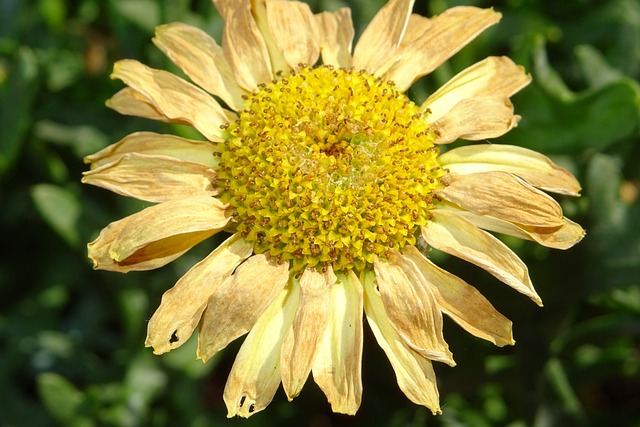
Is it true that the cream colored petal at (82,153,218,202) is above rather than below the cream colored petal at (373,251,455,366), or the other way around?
above

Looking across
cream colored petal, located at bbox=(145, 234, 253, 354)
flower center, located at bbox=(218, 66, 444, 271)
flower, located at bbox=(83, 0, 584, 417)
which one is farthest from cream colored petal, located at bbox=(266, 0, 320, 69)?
cream colored petal, located at bbox=(145, 234, 253, 354)

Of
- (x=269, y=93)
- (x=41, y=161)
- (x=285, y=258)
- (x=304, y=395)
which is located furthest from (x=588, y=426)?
(x=41, y=161)

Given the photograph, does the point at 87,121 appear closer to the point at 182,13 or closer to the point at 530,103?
the point at 182,13

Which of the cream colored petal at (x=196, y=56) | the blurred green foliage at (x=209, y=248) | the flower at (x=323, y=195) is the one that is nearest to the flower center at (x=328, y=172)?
the flower at (x=323, y=195)

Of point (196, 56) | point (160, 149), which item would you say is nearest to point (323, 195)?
point (160, 149)

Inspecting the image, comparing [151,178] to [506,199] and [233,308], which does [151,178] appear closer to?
[233,308]

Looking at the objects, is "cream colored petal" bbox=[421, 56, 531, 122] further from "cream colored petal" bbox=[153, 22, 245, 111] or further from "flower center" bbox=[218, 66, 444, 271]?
"cream colored petal" bbox=[153, 22, 245, 111]

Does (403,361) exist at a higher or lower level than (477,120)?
lower
